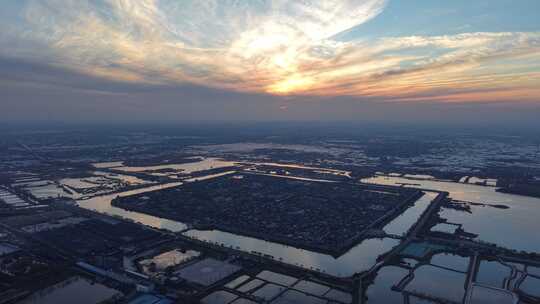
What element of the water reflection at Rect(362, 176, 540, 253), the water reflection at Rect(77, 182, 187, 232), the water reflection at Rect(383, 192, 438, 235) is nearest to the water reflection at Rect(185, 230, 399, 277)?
the water reflection at Rect(77, 182, 187, 232)

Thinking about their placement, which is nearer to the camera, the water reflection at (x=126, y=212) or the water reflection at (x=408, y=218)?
the water reflection at (x=408, y=218)

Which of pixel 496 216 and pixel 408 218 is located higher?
pixel 496 216

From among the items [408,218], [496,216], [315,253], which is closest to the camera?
[315,253]

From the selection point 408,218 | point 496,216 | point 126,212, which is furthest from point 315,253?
point 496,216

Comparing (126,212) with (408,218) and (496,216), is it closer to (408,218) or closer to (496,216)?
(408,218)

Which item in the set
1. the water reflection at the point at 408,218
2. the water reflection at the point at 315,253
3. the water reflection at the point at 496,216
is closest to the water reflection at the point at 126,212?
the water reflection at the point at 315,253

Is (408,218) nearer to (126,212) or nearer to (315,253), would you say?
(315,253)

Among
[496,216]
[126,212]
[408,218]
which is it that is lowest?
[126,212]

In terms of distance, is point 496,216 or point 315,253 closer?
point 315,253

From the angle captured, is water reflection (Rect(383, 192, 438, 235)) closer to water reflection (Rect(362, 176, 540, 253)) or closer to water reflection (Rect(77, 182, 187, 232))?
water reflection (Rect(362, 176, 540, 253))

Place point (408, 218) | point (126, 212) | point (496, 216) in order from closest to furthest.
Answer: point (408, 218) < point (496, 216) < point (126, 212)

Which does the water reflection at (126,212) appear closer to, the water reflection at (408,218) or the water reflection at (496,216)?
the water reflection at (408,218)
